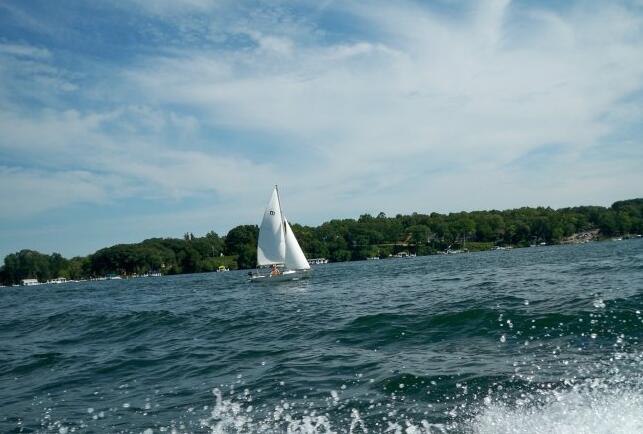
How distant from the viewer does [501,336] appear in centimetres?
1521

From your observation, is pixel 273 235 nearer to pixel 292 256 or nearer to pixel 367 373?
pixel 292 256

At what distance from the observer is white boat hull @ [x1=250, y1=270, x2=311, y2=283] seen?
62984mm

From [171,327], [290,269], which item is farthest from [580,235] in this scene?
[171,327]

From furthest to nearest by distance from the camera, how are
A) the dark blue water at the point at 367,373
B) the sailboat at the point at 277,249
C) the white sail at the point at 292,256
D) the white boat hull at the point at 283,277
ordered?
the white sail at the point at 292,256 < the sailboat at the point at 277,249 < the white boat hull at the point at 283,277 < the dark blue water at the point at 367,373

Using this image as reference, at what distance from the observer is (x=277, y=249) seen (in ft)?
216

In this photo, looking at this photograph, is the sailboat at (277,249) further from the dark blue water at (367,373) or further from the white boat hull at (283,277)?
the dark blue water at (367,373)

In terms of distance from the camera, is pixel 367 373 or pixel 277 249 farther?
pixel 277 249

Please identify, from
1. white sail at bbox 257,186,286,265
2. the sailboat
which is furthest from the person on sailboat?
white sail at bbox 257,186,286,265

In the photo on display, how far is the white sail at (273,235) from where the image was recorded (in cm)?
6488

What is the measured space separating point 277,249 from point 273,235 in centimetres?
180

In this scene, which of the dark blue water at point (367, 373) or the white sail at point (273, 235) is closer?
the dark blue water at point (367, 373)

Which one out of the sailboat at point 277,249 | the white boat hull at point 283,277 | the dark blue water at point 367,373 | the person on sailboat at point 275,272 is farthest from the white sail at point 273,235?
the dark blue water at point 367,373

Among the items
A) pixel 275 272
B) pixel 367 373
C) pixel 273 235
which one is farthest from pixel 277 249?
pixel 367 373

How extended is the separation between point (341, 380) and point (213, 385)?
9.82ft
